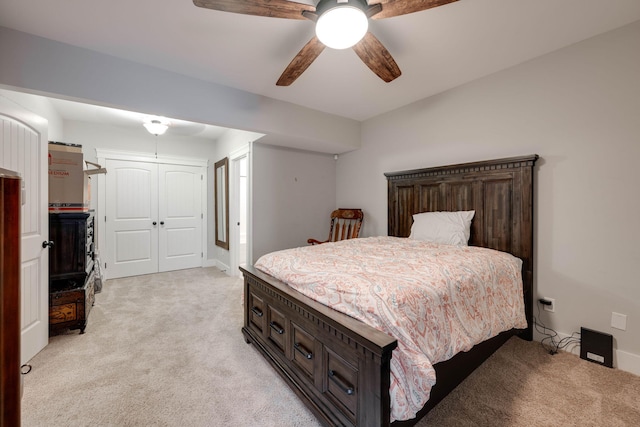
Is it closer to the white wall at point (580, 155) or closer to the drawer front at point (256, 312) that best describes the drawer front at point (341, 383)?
the drawer front at point (256, 312)

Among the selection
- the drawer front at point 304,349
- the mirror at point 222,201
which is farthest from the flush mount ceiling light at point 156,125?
the drawer front at point 304,349

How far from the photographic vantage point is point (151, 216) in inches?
185

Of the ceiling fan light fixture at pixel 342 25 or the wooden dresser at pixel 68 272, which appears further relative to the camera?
the wooden dresser at pixel 68 272

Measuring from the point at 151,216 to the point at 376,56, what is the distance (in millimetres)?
4505

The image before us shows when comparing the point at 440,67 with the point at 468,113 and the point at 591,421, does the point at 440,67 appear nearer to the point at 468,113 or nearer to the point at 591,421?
the point at 468,113

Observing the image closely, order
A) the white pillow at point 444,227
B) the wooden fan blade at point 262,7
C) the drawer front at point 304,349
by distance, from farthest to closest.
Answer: the white pillow at point 444,227
the drawer front at point 304,349
the wooden fan blade at point 262,7

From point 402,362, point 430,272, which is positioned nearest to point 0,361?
point 402,362

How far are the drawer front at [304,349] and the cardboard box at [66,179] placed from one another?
2.59 meters

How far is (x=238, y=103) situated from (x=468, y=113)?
8.22 feet

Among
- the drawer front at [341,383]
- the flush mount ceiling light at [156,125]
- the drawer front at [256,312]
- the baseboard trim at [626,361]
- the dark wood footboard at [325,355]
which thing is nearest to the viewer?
the dark wood footboard at [325,355]

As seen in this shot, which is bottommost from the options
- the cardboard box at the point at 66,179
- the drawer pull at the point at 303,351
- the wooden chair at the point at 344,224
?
the drawer pull at the point at 303,351

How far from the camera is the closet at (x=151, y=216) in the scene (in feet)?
14.3

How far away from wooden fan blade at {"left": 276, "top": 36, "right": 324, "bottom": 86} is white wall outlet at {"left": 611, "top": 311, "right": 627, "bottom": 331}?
2.96m

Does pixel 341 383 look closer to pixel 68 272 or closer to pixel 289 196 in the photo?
pixel 68 272
